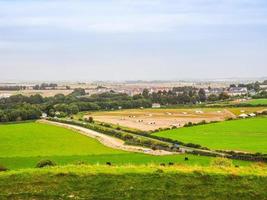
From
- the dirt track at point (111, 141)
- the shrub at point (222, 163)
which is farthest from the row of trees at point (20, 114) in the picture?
the shrub at point (222, 163)

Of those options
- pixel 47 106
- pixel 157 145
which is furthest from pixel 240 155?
pixel 47 106

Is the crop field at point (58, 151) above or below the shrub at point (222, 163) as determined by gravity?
below

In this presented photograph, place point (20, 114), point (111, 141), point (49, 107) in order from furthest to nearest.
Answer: point (49, 107)
point (20, 114)
point (111, 141)

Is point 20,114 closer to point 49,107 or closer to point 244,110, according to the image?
point 49,107

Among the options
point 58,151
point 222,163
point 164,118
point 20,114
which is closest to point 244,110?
point 164,118

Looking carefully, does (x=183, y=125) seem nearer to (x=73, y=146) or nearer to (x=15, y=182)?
(x=73, y=146)

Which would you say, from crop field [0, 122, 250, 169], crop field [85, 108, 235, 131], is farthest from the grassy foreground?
crop field [85, 108, 235, 131]

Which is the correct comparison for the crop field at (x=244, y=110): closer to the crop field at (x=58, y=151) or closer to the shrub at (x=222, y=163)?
the crop field at (x=58, y=151)
